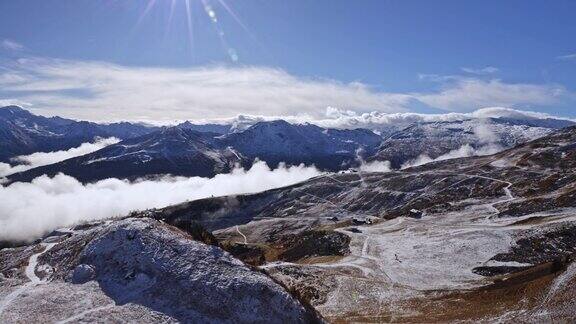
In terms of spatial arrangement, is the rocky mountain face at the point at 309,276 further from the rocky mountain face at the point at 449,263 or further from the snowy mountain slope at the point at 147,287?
the rocky mountain face at the point at 449,263

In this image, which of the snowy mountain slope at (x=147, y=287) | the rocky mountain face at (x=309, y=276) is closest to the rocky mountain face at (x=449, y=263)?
the rocky mountain face at (x=309, y=276)

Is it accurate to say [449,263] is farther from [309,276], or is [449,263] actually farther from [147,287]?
[147,287]

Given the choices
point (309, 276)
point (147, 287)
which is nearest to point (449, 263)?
point (309, 276)

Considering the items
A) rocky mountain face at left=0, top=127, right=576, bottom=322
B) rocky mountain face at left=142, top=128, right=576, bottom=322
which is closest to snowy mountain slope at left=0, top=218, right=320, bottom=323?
rocky mountain face at left=0, top=127, right=576, bottom=322

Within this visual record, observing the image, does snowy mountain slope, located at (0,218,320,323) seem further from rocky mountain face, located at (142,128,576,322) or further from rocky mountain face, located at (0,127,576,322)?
rocky mountain face, located at (142,128,576,322)

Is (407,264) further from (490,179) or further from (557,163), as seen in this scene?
(557,163)

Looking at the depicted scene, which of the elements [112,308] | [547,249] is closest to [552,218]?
[547,249]

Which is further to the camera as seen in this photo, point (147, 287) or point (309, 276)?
point (309, 276)

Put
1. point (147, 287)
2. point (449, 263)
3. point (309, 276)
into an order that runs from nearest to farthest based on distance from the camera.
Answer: point (147, 287), point (309, 276), point (449, 263)
